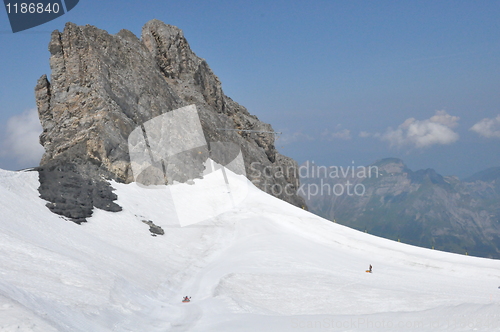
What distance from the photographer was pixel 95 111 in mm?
37375

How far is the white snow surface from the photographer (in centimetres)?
1374

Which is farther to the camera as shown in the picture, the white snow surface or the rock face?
the rock face

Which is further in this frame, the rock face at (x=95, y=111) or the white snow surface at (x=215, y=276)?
the rock face at (x=95, y=111)

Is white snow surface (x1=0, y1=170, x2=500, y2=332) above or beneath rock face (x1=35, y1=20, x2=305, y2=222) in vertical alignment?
beneath

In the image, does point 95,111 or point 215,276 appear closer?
point 215,276

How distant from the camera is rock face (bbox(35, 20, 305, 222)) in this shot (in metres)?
30.2

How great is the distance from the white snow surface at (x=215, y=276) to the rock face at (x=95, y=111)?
1.82 m

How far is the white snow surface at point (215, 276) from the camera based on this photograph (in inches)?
541

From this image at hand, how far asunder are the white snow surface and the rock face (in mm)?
1818

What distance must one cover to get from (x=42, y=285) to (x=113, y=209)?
15.2 metres

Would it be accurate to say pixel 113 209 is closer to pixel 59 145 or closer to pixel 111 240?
pixel 111 240

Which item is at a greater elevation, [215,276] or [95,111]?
[95,111]

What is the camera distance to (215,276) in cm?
2222

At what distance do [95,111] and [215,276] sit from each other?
Result: 71.3 feet
